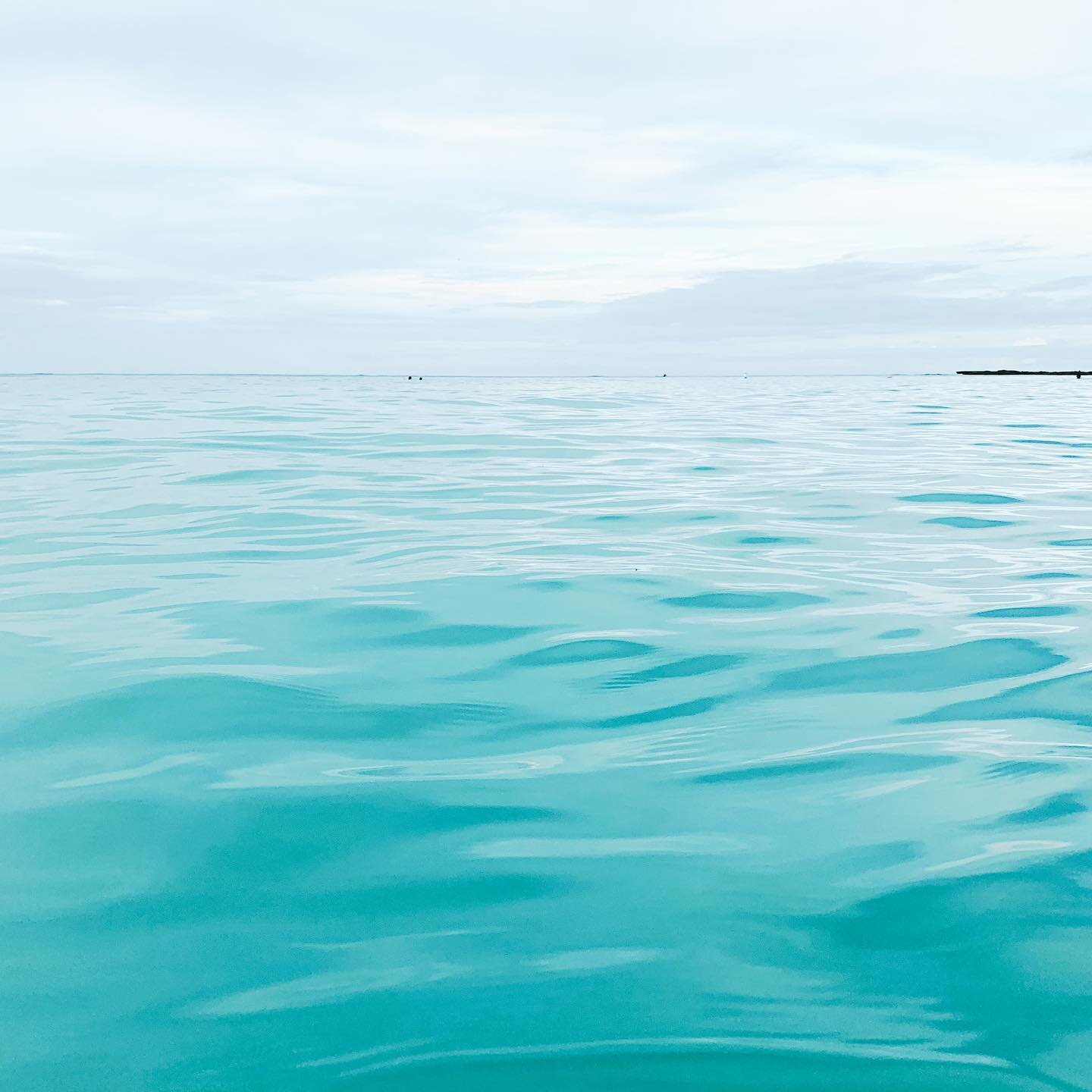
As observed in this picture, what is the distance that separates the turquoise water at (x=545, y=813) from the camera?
85.2 inches

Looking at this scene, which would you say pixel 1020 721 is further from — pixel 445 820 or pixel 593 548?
pixel 593 548

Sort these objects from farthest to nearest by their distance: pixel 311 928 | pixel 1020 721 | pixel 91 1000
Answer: pixel 1020 721 → pixel 311 928 → pixel 91 1000

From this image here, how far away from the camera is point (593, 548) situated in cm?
769

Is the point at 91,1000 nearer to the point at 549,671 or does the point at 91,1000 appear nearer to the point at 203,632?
the point at 549,671

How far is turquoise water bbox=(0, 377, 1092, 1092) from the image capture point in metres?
2.16

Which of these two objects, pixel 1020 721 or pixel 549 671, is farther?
pixel 549 671

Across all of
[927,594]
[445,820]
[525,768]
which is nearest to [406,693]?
[525,768]

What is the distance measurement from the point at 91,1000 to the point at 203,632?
3.11 meters

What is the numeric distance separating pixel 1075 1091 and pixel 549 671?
9.50ft

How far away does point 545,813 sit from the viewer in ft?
10.5

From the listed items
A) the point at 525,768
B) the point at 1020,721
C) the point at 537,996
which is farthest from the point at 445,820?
the point at 1020,721

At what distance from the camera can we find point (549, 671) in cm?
466

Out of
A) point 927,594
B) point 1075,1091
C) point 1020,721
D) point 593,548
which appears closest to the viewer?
point 1075,1091

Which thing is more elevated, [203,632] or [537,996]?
[203,632]
